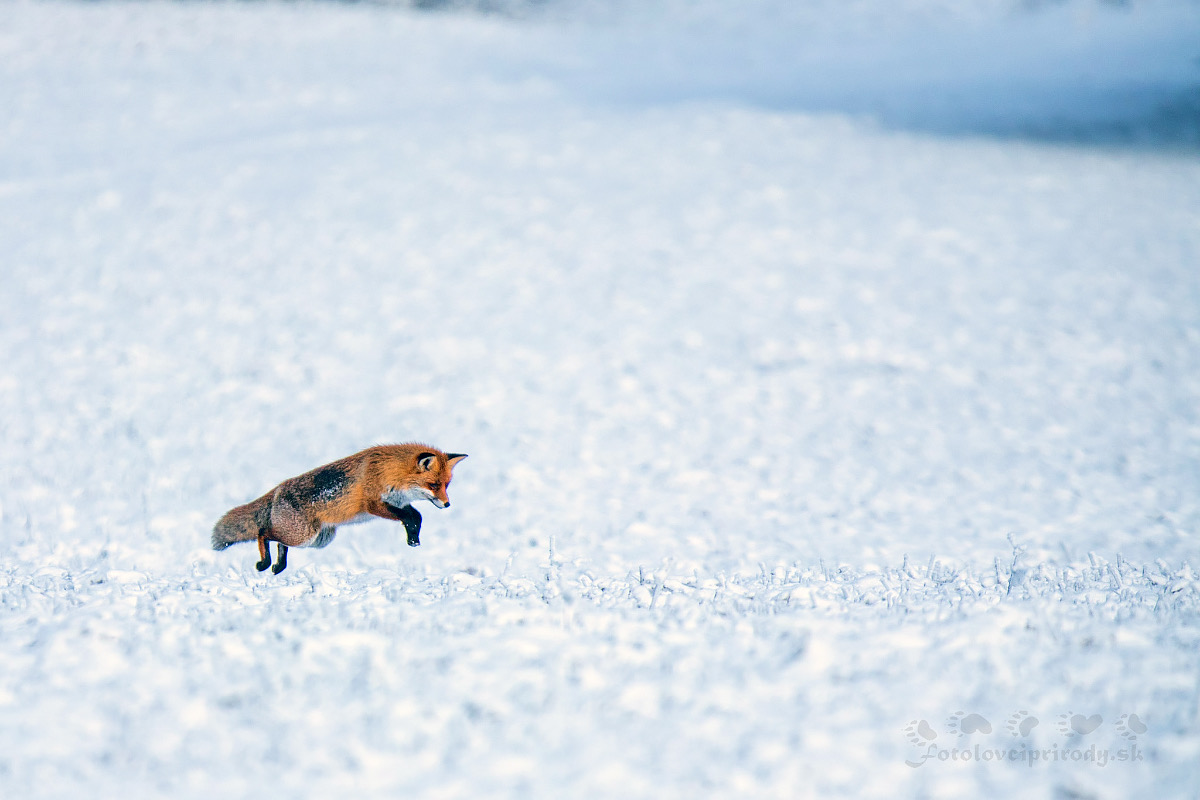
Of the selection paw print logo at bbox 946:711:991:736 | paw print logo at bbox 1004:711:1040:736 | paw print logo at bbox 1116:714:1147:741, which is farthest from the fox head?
paw print logo at bbox 1116:714:1147:741

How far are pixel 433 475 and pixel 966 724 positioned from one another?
7.95 feet

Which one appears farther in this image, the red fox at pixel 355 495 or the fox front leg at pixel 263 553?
the fox front leg at pixel 263 553

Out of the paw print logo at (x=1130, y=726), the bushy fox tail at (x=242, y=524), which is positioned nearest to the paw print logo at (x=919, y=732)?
the paw print logo at (x=1130, y=726)

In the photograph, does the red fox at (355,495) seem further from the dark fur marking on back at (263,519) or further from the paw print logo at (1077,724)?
the paw print logo at (1077,724)

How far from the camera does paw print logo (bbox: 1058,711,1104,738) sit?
3.28 metres

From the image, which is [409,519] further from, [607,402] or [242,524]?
[607,402]

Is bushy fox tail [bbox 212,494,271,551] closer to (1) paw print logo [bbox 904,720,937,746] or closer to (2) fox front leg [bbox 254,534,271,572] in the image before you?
(2) fox front leg [bbox 254,534,271,572]

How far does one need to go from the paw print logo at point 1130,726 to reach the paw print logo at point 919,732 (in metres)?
0.72

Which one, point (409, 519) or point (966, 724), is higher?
point (409, 519)

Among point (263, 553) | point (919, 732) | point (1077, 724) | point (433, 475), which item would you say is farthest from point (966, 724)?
point (263, 553)

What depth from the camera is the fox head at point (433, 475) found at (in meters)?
3.46

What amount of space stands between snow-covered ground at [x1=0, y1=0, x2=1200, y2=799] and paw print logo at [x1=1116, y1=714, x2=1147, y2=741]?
53 millimetres

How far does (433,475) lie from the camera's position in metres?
3.48

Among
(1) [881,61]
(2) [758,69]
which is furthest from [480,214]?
(1) [881,61]
